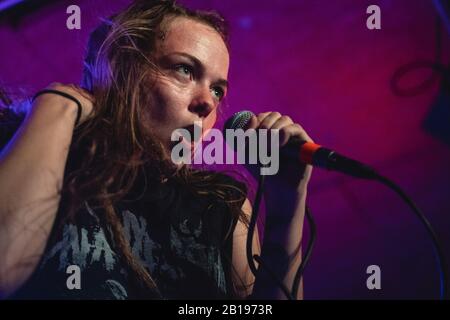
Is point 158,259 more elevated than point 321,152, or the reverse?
point 321,152

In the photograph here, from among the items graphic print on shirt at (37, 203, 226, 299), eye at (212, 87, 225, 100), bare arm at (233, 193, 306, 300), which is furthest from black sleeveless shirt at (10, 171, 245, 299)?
eye at (212, 87, 225, 100)

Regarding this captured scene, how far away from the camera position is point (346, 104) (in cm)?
151

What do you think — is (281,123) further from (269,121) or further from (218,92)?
(218,92)

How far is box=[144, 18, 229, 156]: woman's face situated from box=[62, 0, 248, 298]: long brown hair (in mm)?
24

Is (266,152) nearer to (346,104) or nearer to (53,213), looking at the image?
(53,213)

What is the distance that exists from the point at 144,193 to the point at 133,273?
A: 19 centimetres

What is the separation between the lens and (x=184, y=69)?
0.97 meters

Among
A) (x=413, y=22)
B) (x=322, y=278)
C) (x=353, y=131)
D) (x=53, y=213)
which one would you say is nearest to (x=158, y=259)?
(x=53, y=213)

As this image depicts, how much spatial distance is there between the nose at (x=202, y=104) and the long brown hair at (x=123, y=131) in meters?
0.11

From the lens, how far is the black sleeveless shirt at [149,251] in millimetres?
775

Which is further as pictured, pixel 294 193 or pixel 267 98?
pixel 267 98

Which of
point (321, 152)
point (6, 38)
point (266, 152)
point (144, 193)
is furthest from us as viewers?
point (6, 38)

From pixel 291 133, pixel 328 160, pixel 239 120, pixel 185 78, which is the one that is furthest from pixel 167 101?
pixel 328 160

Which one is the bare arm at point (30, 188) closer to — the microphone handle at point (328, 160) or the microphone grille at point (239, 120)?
the microphone grille at point (239, 120)
